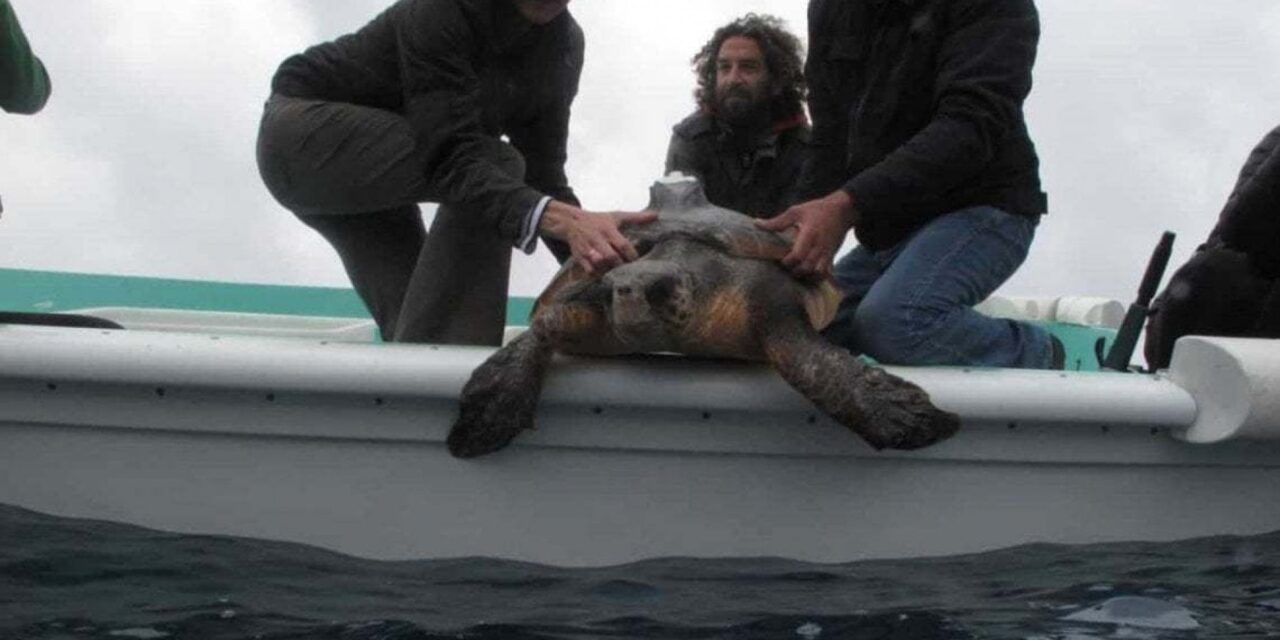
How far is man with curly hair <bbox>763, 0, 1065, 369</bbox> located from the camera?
3.28 metres

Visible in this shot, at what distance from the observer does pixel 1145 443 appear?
10.8ft

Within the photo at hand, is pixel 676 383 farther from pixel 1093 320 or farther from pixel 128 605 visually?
pixel 1093 320

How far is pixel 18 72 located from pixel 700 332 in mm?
1471

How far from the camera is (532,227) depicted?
10.7 ft

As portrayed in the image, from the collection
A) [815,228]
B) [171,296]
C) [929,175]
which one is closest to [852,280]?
[929,175]

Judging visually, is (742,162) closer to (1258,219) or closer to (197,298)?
(1258,219)

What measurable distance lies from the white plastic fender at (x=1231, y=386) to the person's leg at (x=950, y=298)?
414mm

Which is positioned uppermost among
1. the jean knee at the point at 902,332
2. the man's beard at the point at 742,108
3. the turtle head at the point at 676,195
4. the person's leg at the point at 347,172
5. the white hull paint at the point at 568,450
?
the man's beard at the point at 742,108

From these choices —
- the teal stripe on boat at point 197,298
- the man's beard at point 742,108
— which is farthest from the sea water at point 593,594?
the teal stripe on boat at point 197,298

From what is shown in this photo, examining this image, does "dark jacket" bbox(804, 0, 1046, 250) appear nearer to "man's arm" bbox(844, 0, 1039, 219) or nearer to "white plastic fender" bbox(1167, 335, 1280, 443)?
"man's arm" bbox(844, 0, 1039, 219)

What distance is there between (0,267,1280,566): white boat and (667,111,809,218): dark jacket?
1.59 meters

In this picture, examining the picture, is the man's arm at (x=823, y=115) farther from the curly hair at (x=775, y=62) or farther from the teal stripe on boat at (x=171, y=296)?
the teal stripe on boat at (x=171, y=296)

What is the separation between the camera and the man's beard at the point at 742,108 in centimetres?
495

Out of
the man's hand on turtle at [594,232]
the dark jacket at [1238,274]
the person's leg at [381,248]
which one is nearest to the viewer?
the man's hand on turtle at [594,232]
